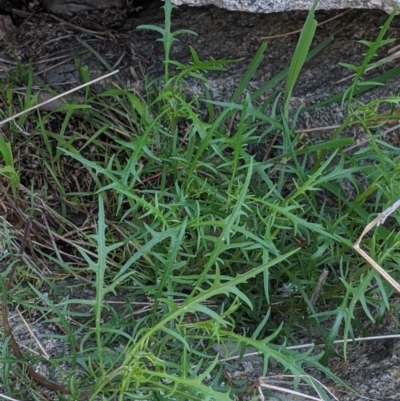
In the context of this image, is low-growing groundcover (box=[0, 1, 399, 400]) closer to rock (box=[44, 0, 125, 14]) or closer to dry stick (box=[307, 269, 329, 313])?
dry stick (box=[307, 269, 329, 313])

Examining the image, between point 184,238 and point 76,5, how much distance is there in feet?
2.73

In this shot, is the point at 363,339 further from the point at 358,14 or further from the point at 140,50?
the point at 140,50

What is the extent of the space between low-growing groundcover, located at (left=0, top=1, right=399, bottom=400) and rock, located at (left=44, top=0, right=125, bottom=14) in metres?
0.26

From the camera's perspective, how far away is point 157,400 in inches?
43.9

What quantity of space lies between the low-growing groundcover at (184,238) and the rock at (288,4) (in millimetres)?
80

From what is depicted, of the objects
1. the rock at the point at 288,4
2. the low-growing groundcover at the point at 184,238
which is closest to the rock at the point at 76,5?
the low-growing groundcover at the point at 184,238

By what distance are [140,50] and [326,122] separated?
21.3 inches

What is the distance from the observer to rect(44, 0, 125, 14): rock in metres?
1.92

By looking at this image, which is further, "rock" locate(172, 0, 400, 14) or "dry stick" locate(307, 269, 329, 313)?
"rock" locate(172, 0, 400, 14)

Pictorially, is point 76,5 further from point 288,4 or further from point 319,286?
point 319,286

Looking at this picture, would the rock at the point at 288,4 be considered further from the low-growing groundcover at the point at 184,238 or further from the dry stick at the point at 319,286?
the dry stick at the point at 319,286

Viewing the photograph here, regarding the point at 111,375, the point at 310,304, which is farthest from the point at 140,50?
the point at 111,375

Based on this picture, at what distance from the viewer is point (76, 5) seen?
6.32 feet

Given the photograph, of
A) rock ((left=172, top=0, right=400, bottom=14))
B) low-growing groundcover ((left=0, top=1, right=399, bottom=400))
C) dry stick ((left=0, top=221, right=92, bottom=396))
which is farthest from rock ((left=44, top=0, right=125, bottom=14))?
dry stick ((left=0, top=221, right=92, bottom=396))
